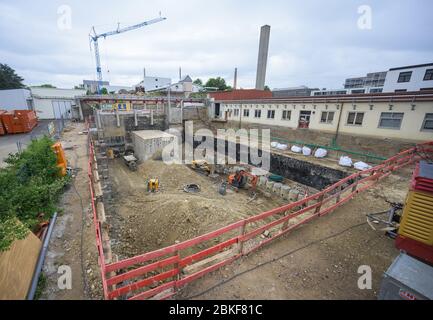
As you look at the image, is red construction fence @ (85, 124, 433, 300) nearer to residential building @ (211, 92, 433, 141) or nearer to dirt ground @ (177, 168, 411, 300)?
dirt ground @ (177, 168, 411, 300)

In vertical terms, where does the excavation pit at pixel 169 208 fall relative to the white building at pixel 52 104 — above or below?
below

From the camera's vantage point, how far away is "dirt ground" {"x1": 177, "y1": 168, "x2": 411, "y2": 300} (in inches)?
138

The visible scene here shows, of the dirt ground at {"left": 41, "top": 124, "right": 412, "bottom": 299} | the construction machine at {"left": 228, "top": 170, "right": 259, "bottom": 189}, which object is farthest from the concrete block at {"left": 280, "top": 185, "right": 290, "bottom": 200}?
the dirt ground at {"left": 41, "top": 124, "right": 412, "bottom": 299}

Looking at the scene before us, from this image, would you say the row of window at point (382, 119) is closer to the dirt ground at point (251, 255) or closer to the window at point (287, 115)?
the window at point (287, 115)

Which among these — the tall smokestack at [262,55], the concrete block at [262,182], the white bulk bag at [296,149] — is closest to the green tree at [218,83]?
the tall smokestack at [262,55]

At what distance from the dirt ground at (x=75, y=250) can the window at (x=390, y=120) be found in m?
18.7

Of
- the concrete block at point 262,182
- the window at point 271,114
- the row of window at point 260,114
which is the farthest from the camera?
the window at point 271,114

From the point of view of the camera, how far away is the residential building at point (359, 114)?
41.2 feet

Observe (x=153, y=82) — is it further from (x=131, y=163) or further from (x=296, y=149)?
(x=296, y=149)

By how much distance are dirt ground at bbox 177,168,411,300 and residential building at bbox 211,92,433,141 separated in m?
12.0

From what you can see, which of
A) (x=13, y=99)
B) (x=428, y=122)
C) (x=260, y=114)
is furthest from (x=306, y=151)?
(x=13, y=99)

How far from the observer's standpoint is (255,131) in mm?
23766
